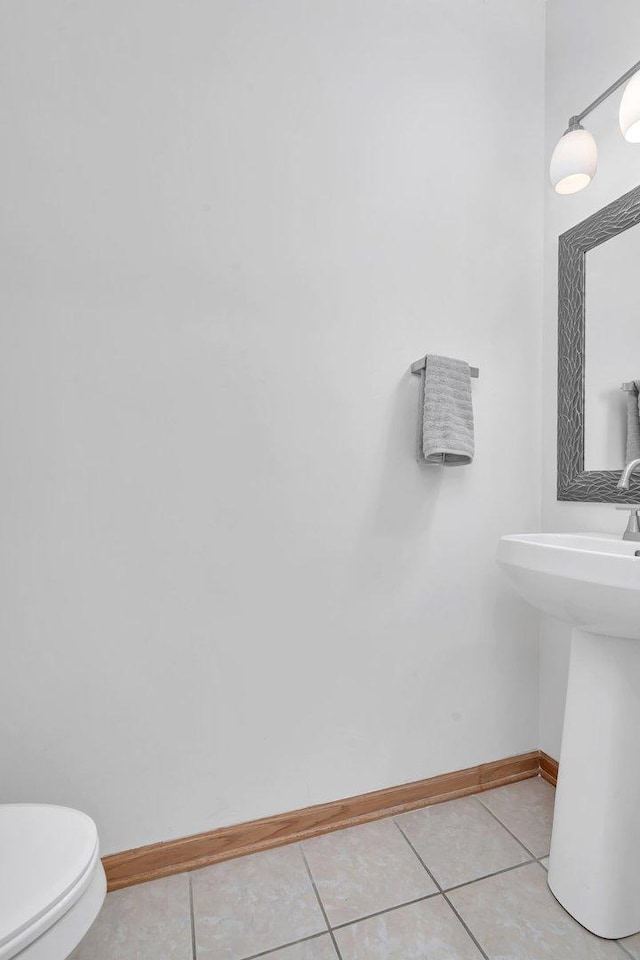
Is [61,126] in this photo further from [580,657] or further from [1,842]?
[580,657]

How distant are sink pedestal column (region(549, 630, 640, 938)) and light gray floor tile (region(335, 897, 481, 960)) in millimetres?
277

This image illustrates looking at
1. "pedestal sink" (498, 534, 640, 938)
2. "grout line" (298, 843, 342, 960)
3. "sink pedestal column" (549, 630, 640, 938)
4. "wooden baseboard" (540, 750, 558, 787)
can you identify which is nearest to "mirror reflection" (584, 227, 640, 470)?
"pedestal sink" (498, 534, 640, 938)

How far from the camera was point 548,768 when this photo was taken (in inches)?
68.3

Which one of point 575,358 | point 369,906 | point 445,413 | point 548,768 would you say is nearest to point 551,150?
point 575,358

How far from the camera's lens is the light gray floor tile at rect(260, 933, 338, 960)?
3.60 ft

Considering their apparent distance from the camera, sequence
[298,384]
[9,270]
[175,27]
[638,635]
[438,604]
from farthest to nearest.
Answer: [438,604], [298,384], [175,27], [9,270], [638,635]

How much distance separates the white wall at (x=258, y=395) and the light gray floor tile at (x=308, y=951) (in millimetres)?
350

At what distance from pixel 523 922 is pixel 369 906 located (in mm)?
347

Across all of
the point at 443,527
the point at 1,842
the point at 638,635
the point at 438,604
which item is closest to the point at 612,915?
the point at 638,635

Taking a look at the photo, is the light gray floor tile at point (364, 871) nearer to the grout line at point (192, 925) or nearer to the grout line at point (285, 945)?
the grout line at point (285, 945)

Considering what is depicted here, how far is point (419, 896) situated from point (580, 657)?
0.70 metres

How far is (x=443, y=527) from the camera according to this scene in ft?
5.39

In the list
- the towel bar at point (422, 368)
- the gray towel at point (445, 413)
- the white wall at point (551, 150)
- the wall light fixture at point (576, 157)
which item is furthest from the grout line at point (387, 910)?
the wall light fixture at point (576, 157)

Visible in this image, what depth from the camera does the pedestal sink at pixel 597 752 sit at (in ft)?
3.60
